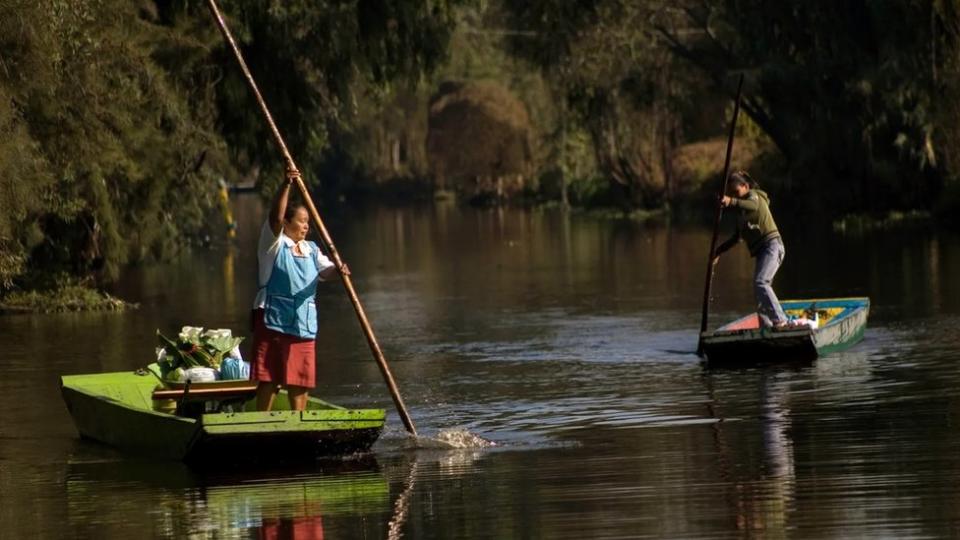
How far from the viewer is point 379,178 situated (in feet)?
339

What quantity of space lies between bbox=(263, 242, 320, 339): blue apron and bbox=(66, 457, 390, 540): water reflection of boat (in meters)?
1.09

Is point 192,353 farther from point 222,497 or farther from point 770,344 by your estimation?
point 770,344


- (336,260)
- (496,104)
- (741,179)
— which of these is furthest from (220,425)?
(496,104)

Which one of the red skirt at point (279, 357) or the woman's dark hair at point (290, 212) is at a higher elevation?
the woman's dark hair at point (290, 212)

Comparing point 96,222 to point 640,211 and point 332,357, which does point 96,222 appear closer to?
point 332,357

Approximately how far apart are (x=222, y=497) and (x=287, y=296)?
203 cm

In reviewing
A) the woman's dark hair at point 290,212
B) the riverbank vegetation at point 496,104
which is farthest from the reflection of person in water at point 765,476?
the riverbank vegetation at point 496,104

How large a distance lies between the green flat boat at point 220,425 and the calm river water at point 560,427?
0.55 ft

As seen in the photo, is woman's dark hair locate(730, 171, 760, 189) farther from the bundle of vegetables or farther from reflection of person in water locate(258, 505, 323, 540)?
reflection of person in water locate(258, 505, 323, 540)

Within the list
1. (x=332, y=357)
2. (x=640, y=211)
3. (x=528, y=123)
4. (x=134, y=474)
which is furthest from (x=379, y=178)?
(x=134, y=474)

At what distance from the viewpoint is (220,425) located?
1500 centimetres

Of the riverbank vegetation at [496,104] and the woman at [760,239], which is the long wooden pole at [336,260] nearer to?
the woman at [760,239]

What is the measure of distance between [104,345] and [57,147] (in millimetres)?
2716

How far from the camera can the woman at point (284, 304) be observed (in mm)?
15570
